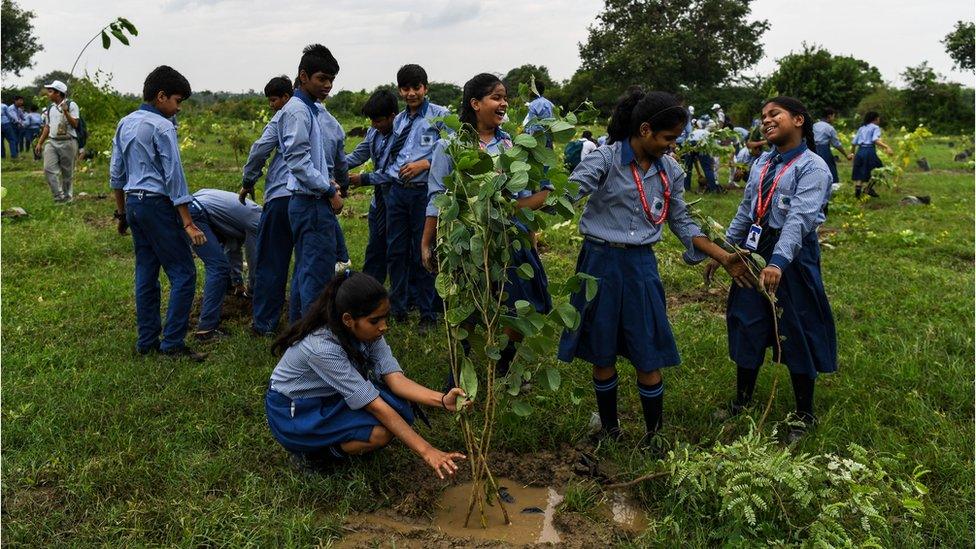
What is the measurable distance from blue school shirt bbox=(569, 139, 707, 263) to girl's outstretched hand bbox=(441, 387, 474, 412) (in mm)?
946

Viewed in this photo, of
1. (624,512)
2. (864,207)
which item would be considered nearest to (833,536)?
(624,512)

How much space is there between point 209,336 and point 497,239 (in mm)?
2939

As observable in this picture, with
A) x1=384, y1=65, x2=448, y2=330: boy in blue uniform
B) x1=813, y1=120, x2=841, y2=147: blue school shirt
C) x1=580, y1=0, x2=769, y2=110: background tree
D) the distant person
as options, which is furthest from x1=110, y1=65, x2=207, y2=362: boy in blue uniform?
x1=580, y1=0, x2=769, y2=110: background tree

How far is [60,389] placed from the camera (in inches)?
160

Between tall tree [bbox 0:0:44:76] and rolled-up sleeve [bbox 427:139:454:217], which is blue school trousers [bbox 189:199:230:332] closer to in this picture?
rolled-up sleeve [bbox 427:139:454:217]

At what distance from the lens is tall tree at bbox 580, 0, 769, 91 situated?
3744 centimetres

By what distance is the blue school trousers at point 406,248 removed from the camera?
16.3 ft

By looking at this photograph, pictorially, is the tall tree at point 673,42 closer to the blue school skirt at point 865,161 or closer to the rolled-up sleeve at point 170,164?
the blue school skirt at point 865,161

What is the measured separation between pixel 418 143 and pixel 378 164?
426 mm

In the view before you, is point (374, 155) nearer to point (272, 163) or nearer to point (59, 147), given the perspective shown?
point (272, 163)

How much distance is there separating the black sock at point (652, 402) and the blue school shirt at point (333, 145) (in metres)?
2.30

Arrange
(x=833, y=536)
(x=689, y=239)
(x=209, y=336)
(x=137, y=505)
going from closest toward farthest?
(x=833, y=536) < (x=137, y=505) < (x=689, y=239) < (x=209, y=336)

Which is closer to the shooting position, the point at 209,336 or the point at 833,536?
the point at 833,536

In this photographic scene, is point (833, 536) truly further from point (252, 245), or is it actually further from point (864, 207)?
point (864, 207)
